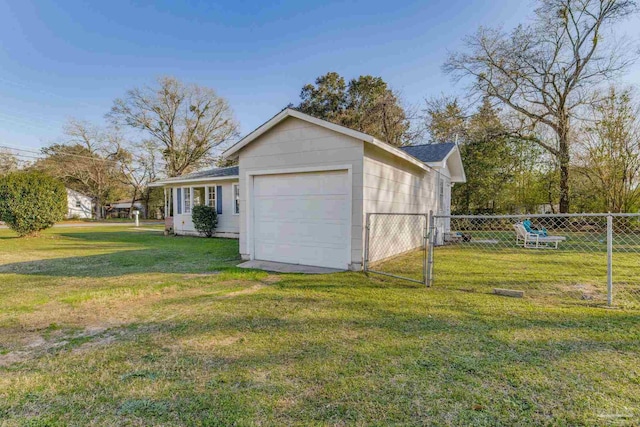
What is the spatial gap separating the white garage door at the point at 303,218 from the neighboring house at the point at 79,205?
128 ft

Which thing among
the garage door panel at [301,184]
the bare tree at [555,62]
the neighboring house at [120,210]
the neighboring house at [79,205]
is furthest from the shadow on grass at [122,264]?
the neighboring house at [120,210]

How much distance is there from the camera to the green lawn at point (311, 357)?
82.1 inches

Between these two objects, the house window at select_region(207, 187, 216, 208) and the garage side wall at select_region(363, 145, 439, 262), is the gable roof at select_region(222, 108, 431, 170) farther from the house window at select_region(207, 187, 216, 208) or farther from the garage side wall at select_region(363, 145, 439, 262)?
the house window at select_region(207, 187, 216, 208)

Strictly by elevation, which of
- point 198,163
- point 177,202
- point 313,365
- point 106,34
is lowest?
point 313,365

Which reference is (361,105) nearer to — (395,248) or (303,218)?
(395,248)

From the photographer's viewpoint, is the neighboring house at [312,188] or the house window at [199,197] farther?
the house window at [199,197]

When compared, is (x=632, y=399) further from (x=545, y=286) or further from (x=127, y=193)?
(x=127, y=193)

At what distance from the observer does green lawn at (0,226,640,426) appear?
2.09m

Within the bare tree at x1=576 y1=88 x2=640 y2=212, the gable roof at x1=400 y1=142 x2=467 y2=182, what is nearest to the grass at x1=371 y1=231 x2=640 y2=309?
the gable roof at x1=400 y1=142 x2=467 y2=182

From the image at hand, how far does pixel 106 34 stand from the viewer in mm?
14953

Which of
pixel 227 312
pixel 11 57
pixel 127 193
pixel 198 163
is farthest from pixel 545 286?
pixel 127 193

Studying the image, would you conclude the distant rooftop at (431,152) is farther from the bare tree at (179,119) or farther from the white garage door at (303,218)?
the bare tree at (179,119)

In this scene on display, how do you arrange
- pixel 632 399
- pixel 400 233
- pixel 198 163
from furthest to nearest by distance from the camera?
1. pixel 198 163
2. pixel 400 233
3. pixel 632 399

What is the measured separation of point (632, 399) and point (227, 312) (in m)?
3.99
